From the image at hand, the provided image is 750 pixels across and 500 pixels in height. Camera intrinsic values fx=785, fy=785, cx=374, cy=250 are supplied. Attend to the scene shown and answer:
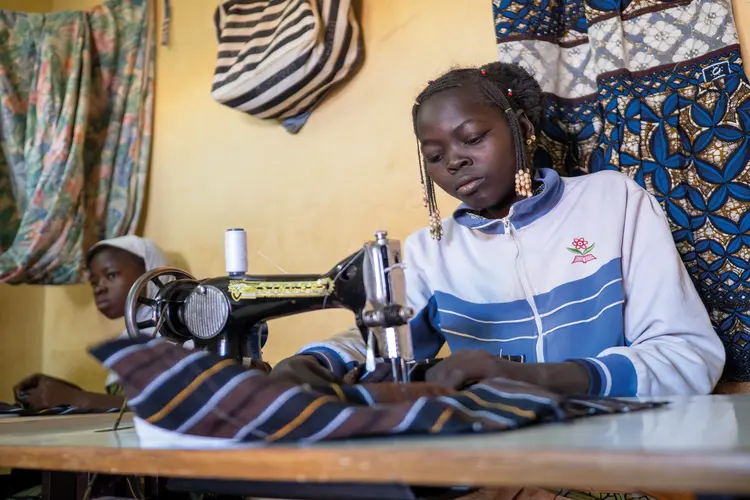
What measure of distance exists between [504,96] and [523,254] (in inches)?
14.2

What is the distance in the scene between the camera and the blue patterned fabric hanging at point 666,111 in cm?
177

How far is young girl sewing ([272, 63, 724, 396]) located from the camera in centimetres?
157

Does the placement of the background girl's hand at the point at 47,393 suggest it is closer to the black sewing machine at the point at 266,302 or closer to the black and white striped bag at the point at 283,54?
the black and white striped bag at the point at 283,54

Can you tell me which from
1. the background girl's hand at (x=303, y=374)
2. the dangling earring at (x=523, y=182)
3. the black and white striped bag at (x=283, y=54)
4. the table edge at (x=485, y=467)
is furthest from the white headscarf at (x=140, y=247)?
the table edge at (x=485, y=467)

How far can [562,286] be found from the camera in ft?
5.55

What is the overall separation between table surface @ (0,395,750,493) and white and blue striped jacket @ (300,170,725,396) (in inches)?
22.2

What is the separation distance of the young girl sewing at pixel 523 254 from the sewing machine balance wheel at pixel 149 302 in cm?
29

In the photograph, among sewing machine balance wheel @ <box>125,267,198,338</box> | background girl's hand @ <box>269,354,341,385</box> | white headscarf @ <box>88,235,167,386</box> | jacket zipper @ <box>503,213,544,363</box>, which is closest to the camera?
background girl's hand @ <box>269,354,341,385</box>

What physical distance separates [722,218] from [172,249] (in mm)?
2084

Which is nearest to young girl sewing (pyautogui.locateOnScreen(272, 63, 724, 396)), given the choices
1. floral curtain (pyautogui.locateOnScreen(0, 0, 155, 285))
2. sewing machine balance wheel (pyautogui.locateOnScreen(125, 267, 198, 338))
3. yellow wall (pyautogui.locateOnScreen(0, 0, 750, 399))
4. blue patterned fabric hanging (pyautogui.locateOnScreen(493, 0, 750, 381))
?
blue patterned fabric hanging (pyautogui.locateOnScreen(493, 0, 750, 381))

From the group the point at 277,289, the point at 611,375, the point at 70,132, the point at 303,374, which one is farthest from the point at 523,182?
the point at 70,132

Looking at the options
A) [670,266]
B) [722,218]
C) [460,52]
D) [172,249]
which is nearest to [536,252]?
[670,266]

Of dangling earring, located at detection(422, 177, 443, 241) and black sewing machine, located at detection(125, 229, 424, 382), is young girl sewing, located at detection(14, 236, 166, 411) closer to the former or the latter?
dangling earring, located at detection(422, 177, 443, 241)

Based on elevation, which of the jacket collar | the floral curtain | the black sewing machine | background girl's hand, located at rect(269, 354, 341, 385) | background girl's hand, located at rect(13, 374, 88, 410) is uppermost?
the floral curtain
